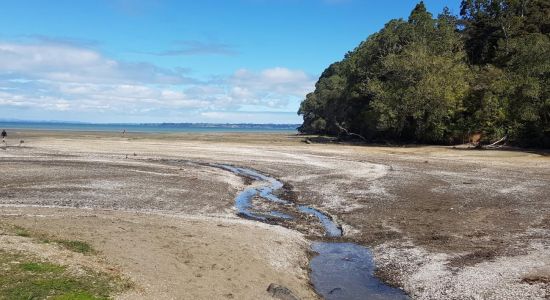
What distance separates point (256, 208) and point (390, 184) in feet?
35.7

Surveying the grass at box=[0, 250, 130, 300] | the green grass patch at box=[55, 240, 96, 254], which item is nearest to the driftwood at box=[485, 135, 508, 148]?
the green grass patch at box=[55, 240, 96, 254]

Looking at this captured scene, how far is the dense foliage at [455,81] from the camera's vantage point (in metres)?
53.2

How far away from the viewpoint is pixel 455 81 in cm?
6106

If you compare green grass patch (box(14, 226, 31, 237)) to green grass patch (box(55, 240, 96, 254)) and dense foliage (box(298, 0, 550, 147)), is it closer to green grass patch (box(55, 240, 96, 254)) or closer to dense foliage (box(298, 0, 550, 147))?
green grass patch (box(55, 240, 96, 254))

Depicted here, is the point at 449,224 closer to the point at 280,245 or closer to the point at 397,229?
the point at 397,229

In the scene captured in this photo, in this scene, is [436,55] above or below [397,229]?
above

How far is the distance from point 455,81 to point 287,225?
160ft

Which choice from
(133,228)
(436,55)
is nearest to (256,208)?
(133,228)

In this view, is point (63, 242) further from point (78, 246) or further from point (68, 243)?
point (78, 246)

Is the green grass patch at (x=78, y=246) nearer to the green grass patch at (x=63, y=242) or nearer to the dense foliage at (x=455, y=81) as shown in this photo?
the green grass patch at (x=63, y=242)

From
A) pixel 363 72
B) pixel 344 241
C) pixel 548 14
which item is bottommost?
pixel 344 241

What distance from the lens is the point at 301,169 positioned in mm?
39094

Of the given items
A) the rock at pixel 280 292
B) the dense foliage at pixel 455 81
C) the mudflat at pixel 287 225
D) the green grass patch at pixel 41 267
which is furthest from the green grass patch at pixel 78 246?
the dense foliage at pixel 455 81

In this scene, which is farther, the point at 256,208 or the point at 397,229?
the point at 256,208
